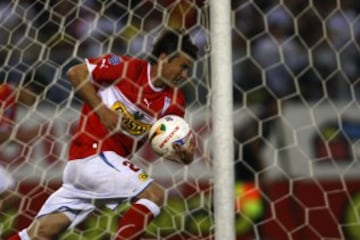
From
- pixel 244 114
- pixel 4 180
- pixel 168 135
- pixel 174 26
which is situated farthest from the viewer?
pixel 244 114

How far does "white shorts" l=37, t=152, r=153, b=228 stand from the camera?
54.6 inches

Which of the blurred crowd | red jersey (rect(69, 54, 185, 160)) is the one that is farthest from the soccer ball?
the blurred crowd

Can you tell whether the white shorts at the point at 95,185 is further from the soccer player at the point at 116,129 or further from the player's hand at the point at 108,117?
the player's hand at the point at 108,117

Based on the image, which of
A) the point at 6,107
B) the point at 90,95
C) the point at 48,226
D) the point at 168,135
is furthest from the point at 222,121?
the point at 6,107

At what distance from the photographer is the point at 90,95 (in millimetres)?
1373

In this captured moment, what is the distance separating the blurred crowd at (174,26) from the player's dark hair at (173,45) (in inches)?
2.8

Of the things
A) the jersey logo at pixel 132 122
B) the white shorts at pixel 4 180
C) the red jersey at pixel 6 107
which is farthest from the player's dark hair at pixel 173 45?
the white shorts at pixel 4 180

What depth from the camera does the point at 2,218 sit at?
6.01ft

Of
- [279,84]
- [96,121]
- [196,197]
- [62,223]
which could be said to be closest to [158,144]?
[96,121]

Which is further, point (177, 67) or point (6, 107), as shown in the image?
point (6, 107)

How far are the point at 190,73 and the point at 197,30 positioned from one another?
179 millimetres

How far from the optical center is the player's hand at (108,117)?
1.32 m

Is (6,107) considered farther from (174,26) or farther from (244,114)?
(244,114)

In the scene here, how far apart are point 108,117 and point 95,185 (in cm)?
18
